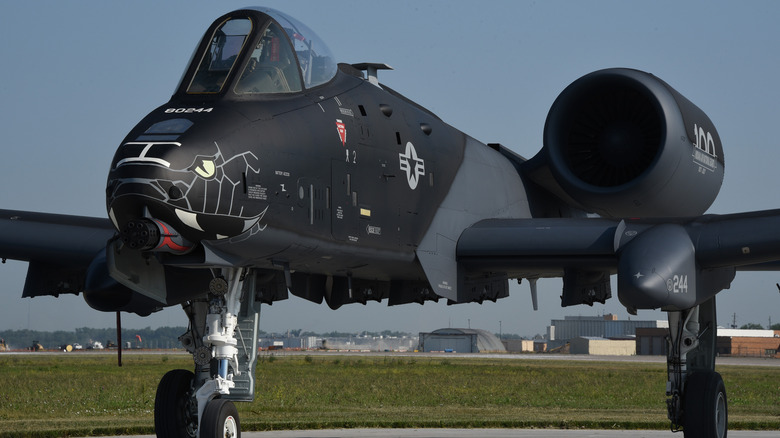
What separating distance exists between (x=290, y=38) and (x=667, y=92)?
608cm

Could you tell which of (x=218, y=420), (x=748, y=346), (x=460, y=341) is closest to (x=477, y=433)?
(x=218, y=420)

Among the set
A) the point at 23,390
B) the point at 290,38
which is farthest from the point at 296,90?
the point at 23,390

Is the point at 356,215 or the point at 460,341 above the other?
the point at 356,215

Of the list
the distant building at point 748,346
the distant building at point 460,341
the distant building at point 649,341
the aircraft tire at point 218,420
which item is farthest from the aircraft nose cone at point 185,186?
the distant building at point 460,341

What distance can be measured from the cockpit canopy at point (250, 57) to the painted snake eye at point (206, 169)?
1149 millimetres

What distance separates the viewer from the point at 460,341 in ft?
453

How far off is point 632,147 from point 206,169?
773 centimetres

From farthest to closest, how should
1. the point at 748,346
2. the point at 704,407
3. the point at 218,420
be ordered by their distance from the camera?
the point at 748,346, the point at 704,407, the point at 218,420

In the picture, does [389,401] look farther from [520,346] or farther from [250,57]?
[520,346]

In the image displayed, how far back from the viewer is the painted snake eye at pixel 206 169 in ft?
31.9

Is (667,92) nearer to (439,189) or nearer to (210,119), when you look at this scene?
(439,189)

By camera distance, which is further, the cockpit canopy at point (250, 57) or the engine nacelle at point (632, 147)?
the engine nacelle at point (632, 147)

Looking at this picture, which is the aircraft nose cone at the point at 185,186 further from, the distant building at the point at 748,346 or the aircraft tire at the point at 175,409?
the distant building at the point at 748,346

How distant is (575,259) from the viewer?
13.4m
